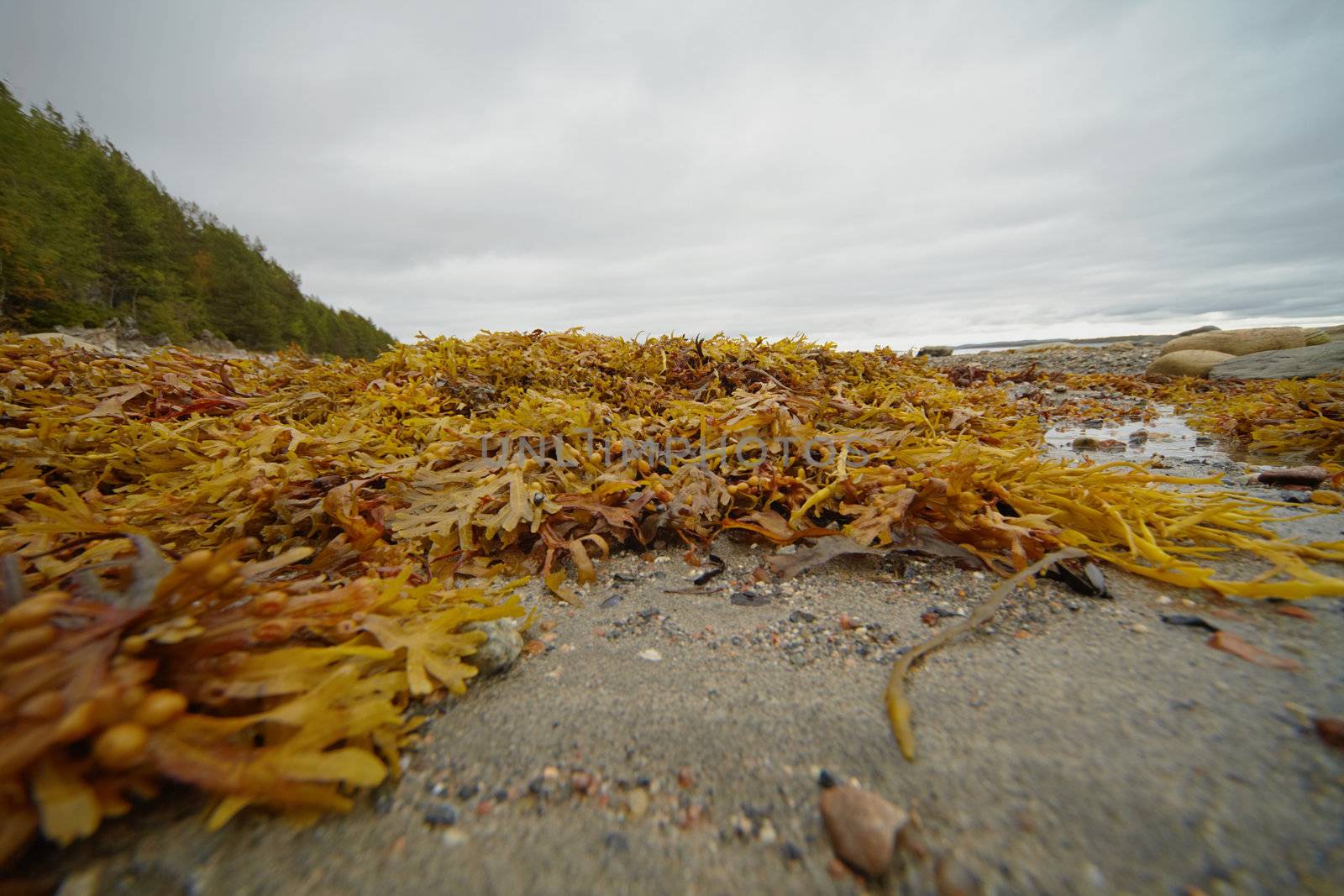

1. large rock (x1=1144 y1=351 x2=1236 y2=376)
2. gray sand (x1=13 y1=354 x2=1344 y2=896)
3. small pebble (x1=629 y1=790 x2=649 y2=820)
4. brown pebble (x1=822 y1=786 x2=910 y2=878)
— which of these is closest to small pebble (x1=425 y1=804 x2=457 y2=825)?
gray sand (x1=13 y1=354 x2=1344 y2=896)

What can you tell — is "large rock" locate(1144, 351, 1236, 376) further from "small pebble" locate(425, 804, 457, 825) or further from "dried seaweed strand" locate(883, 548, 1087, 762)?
"small pebble" locate(425, 804, 457, 825)

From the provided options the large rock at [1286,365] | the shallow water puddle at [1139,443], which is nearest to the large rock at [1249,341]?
the large rock at [1286,365]

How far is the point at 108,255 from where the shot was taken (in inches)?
816

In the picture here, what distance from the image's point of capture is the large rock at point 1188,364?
6.51 metres

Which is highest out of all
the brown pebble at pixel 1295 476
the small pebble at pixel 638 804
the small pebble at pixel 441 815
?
the brown pebble at pixel 1295 476

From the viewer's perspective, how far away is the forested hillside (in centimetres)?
1603

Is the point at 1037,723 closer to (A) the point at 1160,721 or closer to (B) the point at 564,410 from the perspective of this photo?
(A) the point at 1160,721

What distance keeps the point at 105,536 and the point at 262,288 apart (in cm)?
3757

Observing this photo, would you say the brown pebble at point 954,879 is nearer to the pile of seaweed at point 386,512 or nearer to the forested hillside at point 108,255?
the pile of seaweed at point 386,512

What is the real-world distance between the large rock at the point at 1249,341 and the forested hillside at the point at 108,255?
103 ft

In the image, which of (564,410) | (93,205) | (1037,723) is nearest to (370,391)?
(564,410)

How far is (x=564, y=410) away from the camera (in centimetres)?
182

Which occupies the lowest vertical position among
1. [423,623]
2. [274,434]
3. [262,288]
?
[423,623]

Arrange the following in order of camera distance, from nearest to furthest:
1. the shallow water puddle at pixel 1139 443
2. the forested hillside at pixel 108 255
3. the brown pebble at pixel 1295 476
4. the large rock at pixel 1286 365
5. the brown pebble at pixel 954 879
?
the brown pebble at pixel 954 879 < the brown pebble at pixel 1295 476 < the shallow water puddle at pixel 1139 443 < the large rock at pixel 1286 365 < the forested hillside at pixel 108 255
